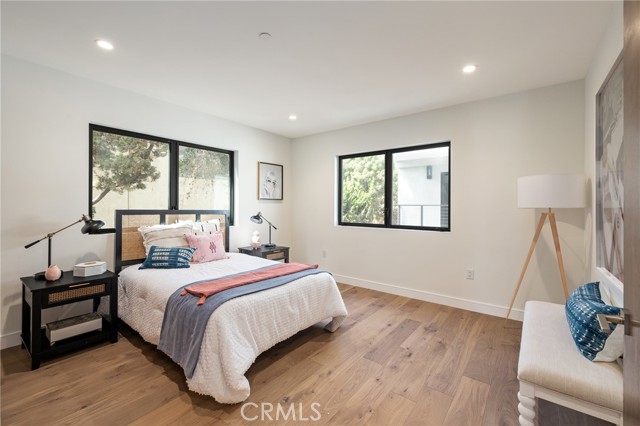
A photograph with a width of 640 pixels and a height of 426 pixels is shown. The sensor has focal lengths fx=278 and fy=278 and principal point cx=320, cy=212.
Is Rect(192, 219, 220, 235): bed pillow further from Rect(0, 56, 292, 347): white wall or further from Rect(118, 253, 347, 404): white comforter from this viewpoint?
Rect(0, 56, 292, 347): white wall

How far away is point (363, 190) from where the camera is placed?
434 centimetres

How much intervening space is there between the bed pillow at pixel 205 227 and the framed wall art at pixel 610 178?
361 centimetres

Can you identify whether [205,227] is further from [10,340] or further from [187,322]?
[10,340]

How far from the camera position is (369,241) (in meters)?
4.16

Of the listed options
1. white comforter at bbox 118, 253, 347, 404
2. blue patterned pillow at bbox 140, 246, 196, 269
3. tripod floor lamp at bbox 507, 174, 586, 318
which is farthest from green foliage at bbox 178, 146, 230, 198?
tripod floor lamp at bbox 507, 174, 586, 318

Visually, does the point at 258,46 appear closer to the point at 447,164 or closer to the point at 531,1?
the point at 531,1

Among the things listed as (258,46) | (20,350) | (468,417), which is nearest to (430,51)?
(258,46)

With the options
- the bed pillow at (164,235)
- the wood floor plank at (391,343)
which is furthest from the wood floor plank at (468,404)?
the bed pillow at (164,235)

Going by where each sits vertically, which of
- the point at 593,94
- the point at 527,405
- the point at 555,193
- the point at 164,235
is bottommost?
the point at 527,405

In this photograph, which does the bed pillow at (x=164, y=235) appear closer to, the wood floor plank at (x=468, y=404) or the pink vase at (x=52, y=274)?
the pink vase at (x=52, y=274)

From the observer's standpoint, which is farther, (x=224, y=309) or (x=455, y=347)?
(x=455, y=347)

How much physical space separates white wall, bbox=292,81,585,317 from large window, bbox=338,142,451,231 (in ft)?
0.46

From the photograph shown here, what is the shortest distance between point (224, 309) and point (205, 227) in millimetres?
1872

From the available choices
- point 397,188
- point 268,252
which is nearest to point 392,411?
point 268,252
